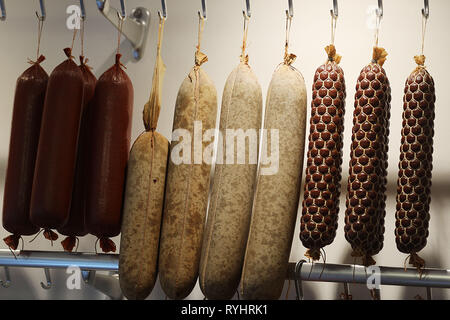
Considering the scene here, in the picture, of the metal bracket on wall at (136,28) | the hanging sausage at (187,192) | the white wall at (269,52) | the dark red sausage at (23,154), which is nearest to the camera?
the metal bracket on wall at (136,28)

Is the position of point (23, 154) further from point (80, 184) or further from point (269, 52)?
point (269, 52)

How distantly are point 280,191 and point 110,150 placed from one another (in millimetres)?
428

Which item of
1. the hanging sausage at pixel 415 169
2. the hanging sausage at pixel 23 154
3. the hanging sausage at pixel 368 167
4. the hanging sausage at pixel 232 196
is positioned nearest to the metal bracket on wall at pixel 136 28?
the hanging sausage at pixel 232 196

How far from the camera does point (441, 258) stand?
1.68 meters

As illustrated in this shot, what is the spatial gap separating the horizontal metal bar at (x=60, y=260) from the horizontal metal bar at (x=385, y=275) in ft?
1.61

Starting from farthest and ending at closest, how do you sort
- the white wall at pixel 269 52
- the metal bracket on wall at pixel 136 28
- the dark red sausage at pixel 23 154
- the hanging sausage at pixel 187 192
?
the white wall at pixel 269 52
the dark red sausage at pixel 23 154
the hanging sausage at pixel 187 192
the metal bracket on wall at pixel 136 28

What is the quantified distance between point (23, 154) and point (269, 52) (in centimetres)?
81

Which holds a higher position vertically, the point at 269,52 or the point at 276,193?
the point at 269,52

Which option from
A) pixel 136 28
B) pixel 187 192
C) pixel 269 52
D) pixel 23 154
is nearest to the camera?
pixel 136 28

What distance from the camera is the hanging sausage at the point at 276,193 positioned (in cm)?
134

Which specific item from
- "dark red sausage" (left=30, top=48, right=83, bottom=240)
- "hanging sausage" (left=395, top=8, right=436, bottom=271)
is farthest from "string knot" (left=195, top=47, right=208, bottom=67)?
"hanging sausage" (left=395, top=8, right=436, bottom=271)

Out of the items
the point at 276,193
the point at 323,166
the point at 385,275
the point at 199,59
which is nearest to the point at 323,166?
the point at 323,166

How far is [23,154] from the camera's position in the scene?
153cm

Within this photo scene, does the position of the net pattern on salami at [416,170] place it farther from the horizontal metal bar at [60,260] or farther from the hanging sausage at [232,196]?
the horizontal metal bar at [60,260]
